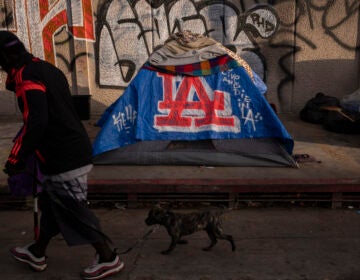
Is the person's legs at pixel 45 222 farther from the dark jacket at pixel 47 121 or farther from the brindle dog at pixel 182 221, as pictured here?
the brindle dog at pixel 182 221

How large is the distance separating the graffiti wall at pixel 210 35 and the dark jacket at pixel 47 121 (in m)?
6.05

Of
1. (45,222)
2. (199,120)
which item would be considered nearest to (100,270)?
(45,222)

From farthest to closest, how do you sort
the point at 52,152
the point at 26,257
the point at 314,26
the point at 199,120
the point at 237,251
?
1. the point at 314,26
2. the point at 199,120
3. the point at 237,251
4. the point at 26,257
5. the point at 52,152

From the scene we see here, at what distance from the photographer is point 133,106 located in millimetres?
5492

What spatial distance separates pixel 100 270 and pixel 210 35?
6632 millimetres

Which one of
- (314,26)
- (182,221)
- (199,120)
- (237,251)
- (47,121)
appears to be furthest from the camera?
(314,26)

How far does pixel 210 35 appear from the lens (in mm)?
8891

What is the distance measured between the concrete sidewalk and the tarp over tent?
100 centimetres

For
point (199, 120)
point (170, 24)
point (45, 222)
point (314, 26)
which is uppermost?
point (170, 24)

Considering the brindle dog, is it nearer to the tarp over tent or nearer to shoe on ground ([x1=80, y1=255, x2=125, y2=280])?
shoe on ground ([x1=80, y1=255, x2=125, y2=280])

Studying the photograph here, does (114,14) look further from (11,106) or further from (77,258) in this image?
(77,258)

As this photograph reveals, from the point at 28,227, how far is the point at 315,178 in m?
3.31

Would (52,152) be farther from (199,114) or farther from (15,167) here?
(199,114)

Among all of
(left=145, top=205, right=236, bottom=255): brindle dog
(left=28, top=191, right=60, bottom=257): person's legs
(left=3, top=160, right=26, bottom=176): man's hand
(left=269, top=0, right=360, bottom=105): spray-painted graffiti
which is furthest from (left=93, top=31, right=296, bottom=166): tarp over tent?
(left=269, top=0, right=360, bottom=105): spray-painted graffiti
